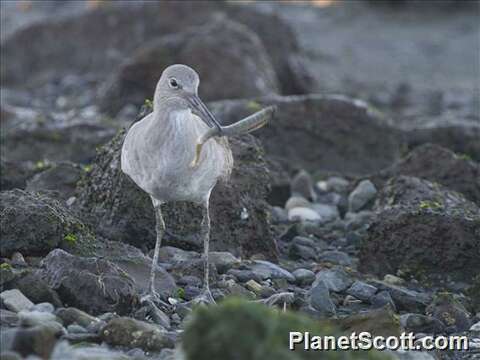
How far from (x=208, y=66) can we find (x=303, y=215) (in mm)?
6019

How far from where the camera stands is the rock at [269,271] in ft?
31.8

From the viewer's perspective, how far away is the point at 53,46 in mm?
23297

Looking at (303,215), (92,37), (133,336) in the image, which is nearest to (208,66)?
(303,215)

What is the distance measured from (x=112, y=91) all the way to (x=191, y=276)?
9.75 meters

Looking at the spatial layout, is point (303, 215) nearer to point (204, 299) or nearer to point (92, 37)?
point (204, 299)

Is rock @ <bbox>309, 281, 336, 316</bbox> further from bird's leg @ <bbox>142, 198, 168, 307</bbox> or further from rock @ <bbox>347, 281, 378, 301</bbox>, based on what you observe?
bird's leg @ <bbox>142, 198, 168, 307</bbox>

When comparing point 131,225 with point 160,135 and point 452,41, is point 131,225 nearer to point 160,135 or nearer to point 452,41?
point 160,135

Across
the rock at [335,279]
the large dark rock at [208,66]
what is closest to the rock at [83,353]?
the rock at [335,279]

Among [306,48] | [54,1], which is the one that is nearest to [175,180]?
[306,48]

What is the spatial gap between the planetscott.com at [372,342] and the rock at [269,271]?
160 cm

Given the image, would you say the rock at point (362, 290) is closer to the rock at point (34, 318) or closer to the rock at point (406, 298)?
the rock at point (406, 298)

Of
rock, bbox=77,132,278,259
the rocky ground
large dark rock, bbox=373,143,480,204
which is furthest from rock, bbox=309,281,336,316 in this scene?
large dark rock, bbox=373,143,480,204

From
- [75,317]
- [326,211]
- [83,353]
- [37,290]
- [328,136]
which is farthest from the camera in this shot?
[328,136]

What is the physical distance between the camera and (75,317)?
25.3 ft
